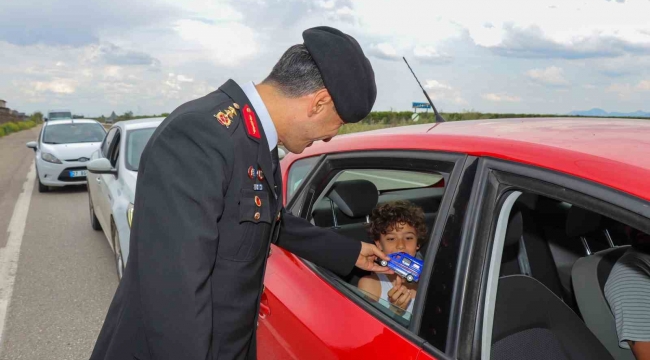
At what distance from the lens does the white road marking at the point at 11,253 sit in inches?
183

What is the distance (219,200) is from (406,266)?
901 millimetres

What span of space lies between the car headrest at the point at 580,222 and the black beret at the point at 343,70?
106 cm

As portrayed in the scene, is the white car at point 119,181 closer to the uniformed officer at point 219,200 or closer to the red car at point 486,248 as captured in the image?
the red car at point 486,248

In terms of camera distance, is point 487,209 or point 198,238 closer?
point 198,238

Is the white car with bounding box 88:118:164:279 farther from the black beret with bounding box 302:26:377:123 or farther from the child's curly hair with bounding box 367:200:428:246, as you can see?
the black beret with bounding box 302:26:377:123

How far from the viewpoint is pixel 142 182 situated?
4.27ft

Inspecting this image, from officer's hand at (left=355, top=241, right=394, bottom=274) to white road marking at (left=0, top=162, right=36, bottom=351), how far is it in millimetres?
3110

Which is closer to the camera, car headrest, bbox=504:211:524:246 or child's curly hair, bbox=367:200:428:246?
car headrest, bbox=504:211:524:246

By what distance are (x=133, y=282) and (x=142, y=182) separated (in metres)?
0.29

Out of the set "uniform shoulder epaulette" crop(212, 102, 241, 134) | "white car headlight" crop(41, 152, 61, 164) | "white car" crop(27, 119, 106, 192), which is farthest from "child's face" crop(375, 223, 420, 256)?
"white car headlight" crop(41, 152, 61, 164)

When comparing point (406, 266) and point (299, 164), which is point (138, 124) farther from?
point (406, 266)

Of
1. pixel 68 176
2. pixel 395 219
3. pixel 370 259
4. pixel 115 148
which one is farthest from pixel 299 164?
pixel 68 176

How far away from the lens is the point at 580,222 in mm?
2086

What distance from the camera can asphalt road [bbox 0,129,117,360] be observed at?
3.86 meters
